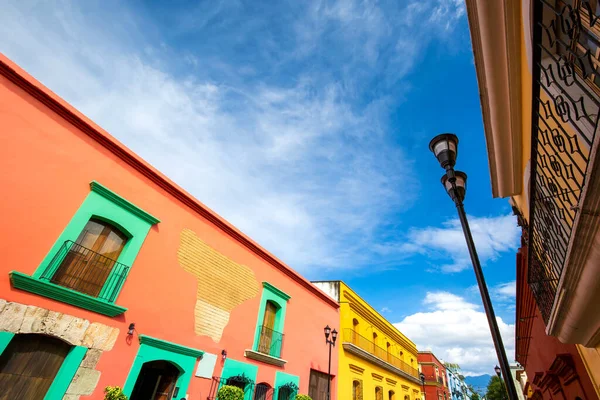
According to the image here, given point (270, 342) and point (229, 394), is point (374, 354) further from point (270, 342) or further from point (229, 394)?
point (229, 394)

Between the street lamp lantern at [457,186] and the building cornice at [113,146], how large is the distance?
22.1 feet

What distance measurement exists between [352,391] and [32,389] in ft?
39.6

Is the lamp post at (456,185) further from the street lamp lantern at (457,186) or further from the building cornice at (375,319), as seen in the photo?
the building cornice at (375,319)

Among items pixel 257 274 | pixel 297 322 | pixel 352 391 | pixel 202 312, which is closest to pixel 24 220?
pixel 202 312

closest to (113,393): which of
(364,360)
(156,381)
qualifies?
(156,381)

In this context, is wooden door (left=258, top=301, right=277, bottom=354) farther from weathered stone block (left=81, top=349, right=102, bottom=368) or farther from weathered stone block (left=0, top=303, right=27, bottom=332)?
weathered stone block (left=0, top=303, right=27, bottom=332)

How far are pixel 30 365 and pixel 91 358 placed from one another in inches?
34.7

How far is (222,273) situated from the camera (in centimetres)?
897

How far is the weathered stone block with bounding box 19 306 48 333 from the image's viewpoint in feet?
16.5

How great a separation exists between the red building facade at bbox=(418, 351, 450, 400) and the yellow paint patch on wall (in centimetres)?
3236

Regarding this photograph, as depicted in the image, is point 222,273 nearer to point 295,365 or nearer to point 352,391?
point 295,365

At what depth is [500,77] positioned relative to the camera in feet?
13.4

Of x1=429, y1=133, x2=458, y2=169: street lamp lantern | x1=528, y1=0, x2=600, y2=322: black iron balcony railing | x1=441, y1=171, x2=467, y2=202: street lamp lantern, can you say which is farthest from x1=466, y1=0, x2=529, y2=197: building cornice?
x1=441, y1=171, x2=467, y2=202: street lamp lantern

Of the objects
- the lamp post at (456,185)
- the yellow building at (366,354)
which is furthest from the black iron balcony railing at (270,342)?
the lamp post at (456,185)
